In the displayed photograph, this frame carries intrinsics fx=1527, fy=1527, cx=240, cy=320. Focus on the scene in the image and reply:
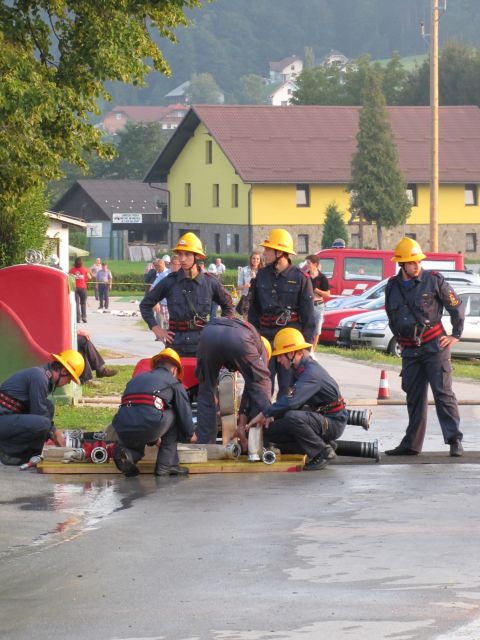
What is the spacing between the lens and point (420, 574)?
27.5 feet

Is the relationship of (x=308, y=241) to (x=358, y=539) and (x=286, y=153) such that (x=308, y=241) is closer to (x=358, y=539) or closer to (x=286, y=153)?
(x=286, y=153)

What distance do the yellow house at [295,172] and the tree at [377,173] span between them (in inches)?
99.2

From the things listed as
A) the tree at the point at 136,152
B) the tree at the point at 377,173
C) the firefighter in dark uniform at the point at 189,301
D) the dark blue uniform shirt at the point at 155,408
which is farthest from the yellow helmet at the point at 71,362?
the tree at the point at 136,152

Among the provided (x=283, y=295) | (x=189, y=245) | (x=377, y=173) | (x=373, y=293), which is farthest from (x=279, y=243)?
(x=377, y=173)

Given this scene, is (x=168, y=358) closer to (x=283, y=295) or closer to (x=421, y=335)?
(x=283, y=295)

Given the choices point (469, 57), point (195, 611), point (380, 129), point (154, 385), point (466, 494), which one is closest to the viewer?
point (195, 611)

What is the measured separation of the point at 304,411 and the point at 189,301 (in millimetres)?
1949

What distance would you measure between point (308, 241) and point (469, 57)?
39076 millimetres

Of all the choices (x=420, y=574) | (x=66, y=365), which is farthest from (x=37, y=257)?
(x=420, y=574)

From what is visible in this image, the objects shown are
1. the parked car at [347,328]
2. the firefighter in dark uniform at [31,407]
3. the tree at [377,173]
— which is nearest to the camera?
the firefighter in dark uniform at [31,407]

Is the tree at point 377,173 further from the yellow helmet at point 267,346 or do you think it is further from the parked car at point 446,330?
the yellow helmet at point 267,346

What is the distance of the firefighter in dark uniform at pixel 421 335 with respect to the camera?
44.1 feet

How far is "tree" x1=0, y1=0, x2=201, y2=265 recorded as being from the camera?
19328 millimetres

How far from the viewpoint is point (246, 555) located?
909 cm
